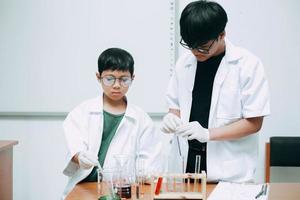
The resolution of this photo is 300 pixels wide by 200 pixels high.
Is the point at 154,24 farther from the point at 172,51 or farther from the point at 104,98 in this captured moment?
the point at 104,98

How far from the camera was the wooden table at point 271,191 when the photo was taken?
55.7 inches

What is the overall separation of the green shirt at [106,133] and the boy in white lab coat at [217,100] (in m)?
0.21

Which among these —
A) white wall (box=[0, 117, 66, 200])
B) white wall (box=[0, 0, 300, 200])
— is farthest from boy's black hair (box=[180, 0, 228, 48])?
white wall (box=[0, 117, 66, 200])

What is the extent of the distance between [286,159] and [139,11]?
1257mm

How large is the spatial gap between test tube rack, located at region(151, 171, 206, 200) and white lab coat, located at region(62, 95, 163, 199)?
12.9 inches

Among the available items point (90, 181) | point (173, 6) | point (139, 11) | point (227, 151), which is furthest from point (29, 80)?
point (227, 151)

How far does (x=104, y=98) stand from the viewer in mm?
1785

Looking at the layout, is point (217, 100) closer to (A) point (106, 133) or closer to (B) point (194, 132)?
(B) point (194, 132)

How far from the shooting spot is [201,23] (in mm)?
1476

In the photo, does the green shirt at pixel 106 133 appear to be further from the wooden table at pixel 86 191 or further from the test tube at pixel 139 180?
the test tube at pixel 139 180

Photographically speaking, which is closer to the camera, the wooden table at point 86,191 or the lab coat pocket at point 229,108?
the wooden table at point 86,191

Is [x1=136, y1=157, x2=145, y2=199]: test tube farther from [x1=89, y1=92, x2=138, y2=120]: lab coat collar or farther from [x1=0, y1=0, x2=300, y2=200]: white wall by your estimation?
→ [x1=0, y1=0, x2=300, y2=200]: white wall

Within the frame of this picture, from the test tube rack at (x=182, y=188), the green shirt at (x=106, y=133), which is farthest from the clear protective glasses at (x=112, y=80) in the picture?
the test tube rack at (x=182, y=188)

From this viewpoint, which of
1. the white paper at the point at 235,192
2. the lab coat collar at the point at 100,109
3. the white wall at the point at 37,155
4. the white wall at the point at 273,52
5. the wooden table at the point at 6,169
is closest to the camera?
the white paper at the point at 235,192
